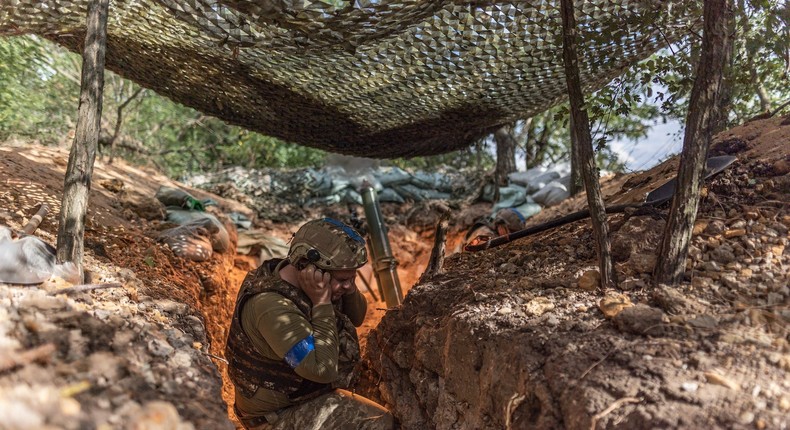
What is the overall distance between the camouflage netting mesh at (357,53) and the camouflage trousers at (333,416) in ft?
6.34

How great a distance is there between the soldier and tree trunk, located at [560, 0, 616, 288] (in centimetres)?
111

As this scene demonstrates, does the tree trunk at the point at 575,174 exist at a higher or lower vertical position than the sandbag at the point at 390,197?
higher

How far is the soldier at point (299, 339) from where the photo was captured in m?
2.15

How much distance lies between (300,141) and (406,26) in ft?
6.10

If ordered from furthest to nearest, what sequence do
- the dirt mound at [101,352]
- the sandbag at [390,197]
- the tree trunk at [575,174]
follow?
the sandbag at [390,197], the tree trunk at [575,174], the dirt mound at [101,352]

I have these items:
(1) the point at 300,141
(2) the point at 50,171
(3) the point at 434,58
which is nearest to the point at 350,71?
(3) the point at 434,58

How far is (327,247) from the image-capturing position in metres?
2.33

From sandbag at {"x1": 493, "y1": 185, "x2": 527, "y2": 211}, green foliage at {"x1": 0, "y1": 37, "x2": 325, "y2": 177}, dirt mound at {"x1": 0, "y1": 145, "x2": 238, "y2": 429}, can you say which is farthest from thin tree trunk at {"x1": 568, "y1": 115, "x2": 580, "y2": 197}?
green foliage at {"x1": 0, "y1": 37, "x2": 325, "y2": 177}

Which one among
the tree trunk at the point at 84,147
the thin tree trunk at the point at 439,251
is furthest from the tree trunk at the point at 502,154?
the tree trunk at the point at 84,147

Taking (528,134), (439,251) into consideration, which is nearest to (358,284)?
(439,251)

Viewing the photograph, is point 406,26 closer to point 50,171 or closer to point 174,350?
point 174,350

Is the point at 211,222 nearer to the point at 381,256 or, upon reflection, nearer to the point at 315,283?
the point at 381,256

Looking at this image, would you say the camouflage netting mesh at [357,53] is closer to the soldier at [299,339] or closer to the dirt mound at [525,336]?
the dirt mound at [525,336]

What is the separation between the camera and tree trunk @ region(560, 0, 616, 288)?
2021 mm
